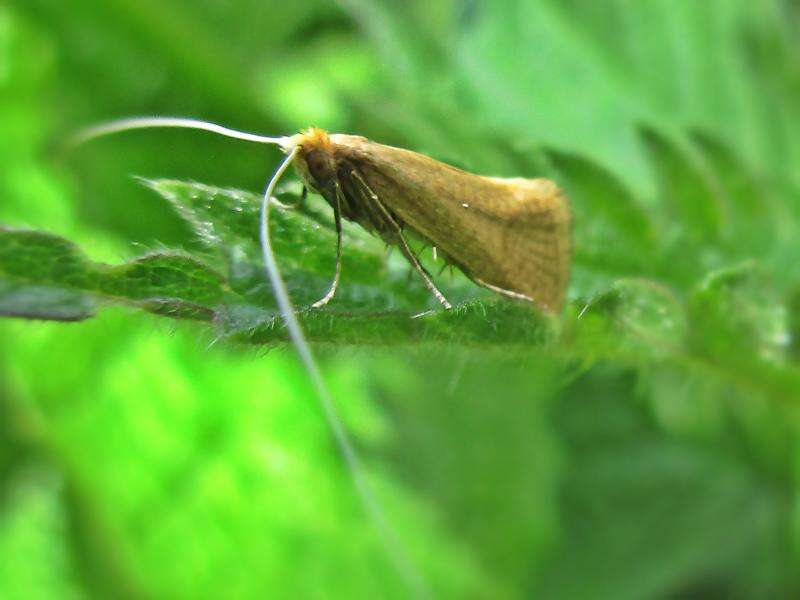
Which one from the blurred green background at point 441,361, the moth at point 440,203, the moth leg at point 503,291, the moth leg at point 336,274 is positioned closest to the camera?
the moth leg at point 336,274

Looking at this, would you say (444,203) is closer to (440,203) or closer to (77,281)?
(440,203)

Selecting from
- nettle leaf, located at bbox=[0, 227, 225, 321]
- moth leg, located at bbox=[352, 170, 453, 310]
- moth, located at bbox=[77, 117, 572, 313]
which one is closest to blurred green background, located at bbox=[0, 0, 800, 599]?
moth, located at bbox=[77, 117, 572, 313]

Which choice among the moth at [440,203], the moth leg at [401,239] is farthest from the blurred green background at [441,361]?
the moth leg at [401,239]

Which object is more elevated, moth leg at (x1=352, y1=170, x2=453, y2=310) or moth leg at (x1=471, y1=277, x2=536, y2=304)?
moth leg at (x1=352, y1=170, x2=453, y2=310)

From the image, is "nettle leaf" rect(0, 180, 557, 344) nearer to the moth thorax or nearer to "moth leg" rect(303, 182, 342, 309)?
"moth leg" rect(303, 182, 342, 309)

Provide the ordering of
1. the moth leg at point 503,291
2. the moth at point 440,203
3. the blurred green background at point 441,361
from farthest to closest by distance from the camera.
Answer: the blurred green background at point 441,361, the moth at point 440,203, the moth leg at point 503,291

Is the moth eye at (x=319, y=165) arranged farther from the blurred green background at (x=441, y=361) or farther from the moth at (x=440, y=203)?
the blurred green background at (x=441, y=361)

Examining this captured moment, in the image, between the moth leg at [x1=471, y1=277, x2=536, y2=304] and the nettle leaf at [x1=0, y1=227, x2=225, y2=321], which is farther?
the moth leg at [x1=471, y1=277, x2=536, y2=304]

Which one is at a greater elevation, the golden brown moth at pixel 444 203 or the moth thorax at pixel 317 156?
the moth thorax at pixel 317 156
